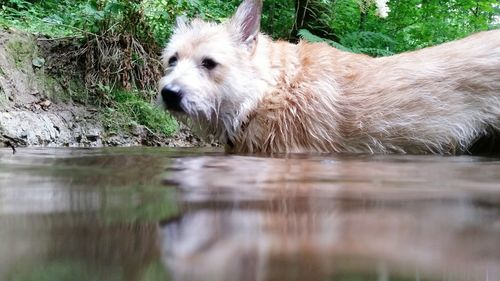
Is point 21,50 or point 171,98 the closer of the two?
point 171,98

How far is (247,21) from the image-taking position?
490 cm

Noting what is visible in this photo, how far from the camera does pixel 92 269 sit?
80cm

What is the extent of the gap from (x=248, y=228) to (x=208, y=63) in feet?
12.3

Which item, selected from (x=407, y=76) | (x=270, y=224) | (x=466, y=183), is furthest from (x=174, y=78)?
(x=270, y=224)

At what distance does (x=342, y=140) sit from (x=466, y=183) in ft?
7.72

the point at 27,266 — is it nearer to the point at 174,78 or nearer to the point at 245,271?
the point at 245,271

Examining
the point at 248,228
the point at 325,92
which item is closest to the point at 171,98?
the point at 325,92

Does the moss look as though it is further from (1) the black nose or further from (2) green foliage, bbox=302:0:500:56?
(2) green foliage, bbox=302:0:500:56

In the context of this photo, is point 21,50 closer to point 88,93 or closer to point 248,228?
point 88,93

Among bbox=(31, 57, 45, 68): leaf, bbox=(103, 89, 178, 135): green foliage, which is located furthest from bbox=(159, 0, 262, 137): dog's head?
bbox=(31, 57, 45, 68): leaf

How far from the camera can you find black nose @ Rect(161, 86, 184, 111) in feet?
14.2

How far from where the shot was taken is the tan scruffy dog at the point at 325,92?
396 centimetres

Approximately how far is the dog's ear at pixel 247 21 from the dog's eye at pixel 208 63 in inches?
16.4

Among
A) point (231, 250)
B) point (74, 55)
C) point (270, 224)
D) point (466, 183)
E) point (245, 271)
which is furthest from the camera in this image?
point (74, 55)
